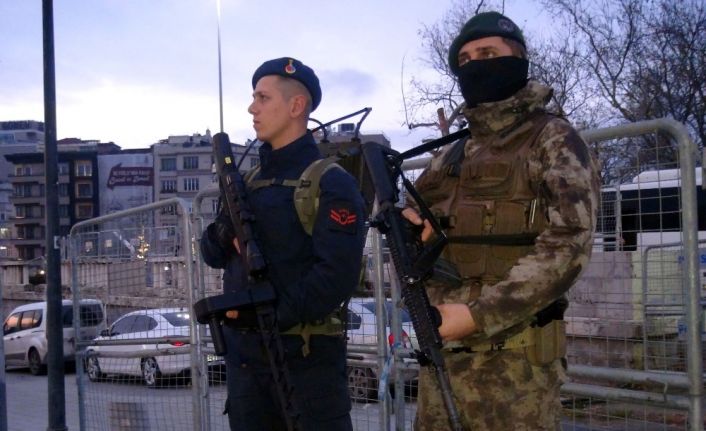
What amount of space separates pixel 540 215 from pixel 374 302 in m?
1.71

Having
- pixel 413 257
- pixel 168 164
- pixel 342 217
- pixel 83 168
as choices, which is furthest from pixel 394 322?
pixel 83 168

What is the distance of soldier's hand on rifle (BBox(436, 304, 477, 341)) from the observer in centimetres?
218

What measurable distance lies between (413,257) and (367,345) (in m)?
1.88

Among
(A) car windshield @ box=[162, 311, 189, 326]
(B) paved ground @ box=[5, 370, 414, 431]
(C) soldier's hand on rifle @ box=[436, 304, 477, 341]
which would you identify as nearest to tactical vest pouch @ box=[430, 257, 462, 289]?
(C) soldier's hand on rifle @ box=[436, 304, 477, 341]

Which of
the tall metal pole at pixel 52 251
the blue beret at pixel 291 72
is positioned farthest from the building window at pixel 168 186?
the blue beret at pixel 291 72

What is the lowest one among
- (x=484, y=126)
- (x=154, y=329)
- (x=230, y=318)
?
(x=154, y=329)

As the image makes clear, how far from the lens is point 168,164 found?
88625 mm

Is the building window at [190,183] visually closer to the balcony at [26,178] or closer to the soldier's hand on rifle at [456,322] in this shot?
the balcony at [26,178]

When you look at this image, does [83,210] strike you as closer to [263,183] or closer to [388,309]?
[388,309]

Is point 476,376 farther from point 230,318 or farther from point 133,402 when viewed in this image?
point 133,402

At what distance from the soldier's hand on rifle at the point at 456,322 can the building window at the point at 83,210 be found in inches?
3693

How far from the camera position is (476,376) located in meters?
2.47

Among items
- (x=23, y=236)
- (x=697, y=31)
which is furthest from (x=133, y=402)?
(x=23, y=236)

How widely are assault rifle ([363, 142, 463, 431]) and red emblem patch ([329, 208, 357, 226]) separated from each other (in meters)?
0.50
